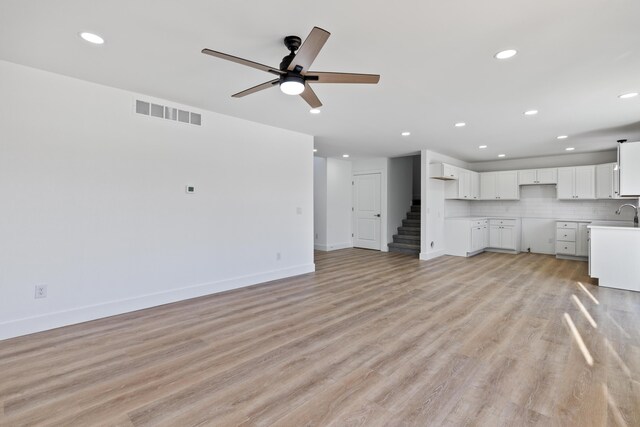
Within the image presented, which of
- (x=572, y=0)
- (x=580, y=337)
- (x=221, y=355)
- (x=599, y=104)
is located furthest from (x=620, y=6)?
(x=221, y=355)

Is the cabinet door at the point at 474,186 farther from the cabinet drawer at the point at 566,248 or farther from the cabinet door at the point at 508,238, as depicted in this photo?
the cabinet drawer at the point at 566,248

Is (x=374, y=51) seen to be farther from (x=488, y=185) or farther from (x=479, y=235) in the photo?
(x=488, y=185)

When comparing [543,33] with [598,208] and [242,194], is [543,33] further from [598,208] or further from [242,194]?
[598,208]

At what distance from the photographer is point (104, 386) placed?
2188 millimetres

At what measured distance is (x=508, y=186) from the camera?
27.4 feet

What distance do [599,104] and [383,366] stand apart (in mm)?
4304

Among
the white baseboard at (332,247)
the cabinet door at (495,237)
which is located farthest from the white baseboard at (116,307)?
the cabinet door at (495,237)

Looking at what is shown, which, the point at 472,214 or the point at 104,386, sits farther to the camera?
the point at 472,214

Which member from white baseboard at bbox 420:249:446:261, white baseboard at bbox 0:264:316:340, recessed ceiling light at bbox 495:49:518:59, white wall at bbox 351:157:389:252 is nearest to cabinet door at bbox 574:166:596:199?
white baseboard at bbox 420:249:446:261

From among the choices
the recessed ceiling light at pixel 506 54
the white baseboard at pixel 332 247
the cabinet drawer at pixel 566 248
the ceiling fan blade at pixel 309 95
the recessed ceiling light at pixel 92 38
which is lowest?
the white baseboard at pixel 332 247

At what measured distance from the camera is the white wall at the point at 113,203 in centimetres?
301

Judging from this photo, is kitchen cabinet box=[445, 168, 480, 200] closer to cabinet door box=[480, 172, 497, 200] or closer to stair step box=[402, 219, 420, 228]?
cabinet door box=[480, 172, 497, 200]

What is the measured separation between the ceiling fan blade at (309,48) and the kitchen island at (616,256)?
5.46 metres

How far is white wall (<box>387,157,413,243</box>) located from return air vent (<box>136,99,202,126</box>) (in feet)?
18.0
